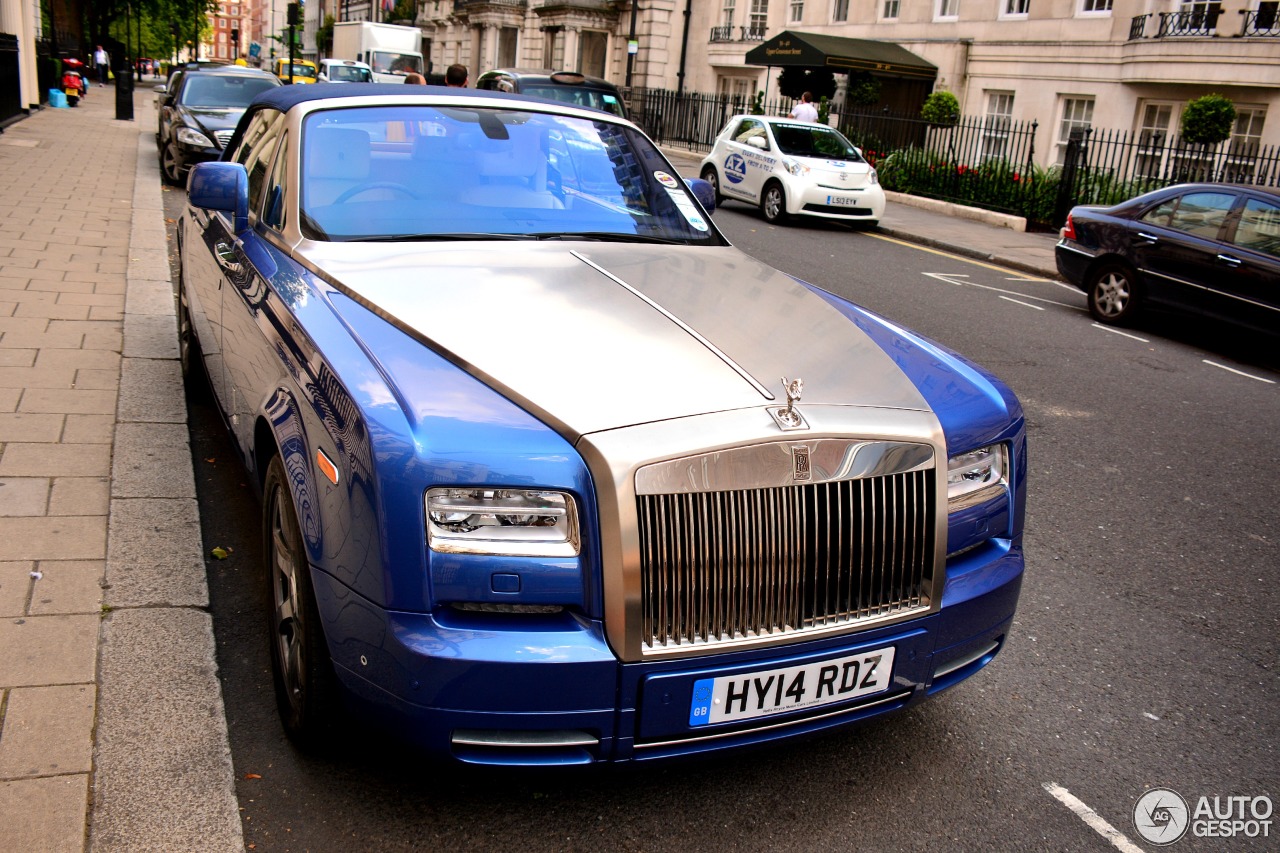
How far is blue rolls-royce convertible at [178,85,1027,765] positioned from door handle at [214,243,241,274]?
68 cm

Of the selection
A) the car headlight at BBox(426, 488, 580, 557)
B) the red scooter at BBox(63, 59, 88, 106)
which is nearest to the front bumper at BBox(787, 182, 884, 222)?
the car headlight at BBox(426, 488, 580, 557)

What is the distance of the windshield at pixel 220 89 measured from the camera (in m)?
15.9

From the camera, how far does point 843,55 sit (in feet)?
86.1

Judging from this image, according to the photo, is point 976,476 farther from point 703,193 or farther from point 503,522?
point 703,193

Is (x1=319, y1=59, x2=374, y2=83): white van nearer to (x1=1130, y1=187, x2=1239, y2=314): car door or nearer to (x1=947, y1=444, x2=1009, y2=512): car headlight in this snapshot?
(x1=1130, y1=187, x2=1239, y2=314): car door

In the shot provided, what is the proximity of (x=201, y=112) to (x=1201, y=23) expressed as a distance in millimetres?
18533

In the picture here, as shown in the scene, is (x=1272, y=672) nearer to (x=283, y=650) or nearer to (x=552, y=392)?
(x=552, y=392)

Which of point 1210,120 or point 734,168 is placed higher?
point 1210,120

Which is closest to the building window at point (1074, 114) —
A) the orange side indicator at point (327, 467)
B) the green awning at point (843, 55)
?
the green awning at point (843, 55)

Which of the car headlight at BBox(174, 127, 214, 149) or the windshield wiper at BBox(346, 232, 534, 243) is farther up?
the windshield wiper at BBox(346, 232, 534, 243)

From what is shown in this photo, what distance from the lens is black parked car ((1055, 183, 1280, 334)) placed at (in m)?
9.77

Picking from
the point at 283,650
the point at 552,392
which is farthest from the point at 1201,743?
the point at 283,650

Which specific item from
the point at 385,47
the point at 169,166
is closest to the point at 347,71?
the point at 385,47

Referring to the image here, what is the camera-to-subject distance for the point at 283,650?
9.88 feet
